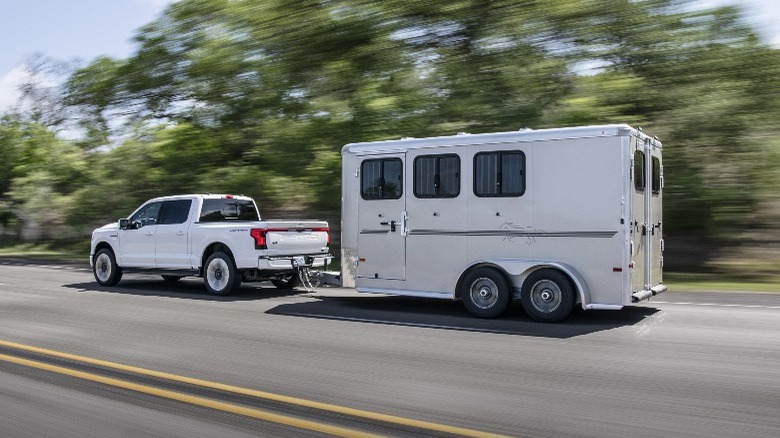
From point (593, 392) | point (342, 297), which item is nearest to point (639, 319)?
point (593, 392)

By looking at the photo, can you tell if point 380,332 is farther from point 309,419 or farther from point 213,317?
point 309,419

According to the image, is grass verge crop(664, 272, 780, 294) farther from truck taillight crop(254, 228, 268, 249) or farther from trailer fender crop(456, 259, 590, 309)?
truck taillight crop(254, 228, 268, 249)

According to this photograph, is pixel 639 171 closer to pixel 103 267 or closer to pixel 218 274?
pixel 218 274

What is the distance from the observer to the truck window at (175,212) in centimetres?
1558

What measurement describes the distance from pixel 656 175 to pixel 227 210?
8.53m

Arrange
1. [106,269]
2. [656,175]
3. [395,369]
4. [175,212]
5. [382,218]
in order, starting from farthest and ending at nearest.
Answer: [106,269], [175,212], [382,218], [656,175], [395,369]

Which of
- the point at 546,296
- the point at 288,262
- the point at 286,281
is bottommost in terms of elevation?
the point at 286,281

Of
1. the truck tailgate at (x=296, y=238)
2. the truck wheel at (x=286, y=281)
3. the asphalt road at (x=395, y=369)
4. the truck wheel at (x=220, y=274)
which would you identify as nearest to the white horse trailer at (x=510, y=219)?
the asphalt road at (x=395, y=369)

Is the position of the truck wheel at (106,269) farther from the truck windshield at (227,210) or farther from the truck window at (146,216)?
the truck windshield at (227,210)

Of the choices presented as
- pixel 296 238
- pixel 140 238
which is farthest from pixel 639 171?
Answer: pixel 140 238

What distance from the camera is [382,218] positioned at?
12414mm

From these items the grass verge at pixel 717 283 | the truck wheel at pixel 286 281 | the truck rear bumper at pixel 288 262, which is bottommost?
the grass verge at pixel 717 283

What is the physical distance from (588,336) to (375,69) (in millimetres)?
16792

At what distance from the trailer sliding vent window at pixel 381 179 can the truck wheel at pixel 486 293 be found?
1873mm
